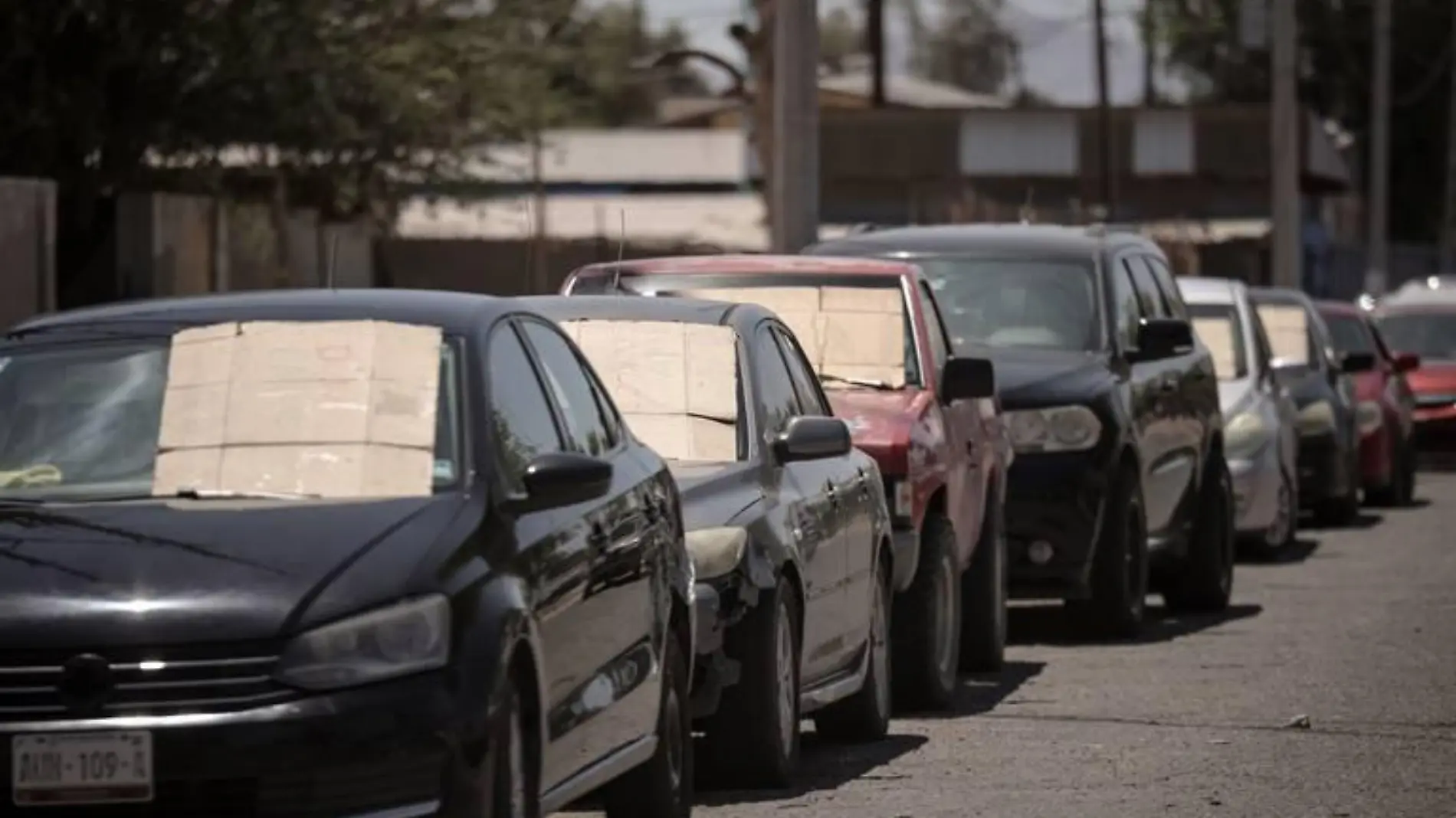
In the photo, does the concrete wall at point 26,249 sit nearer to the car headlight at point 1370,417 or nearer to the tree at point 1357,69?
the car headlight at point 1370,417

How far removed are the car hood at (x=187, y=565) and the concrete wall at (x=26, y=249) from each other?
52.3 feet

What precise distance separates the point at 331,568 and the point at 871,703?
194 inches

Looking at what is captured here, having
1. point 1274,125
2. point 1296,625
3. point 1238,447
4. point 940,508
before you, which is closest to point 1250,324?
point 1238,447

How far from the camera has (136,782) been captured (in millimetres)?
7566

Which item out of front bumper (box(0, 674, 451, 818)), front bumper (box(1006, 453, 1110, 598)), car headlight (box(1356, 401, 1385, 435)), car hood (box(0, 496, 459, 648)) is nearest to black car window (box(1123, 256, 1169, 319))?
front bumper (box(1006, 453, 1110, 598))

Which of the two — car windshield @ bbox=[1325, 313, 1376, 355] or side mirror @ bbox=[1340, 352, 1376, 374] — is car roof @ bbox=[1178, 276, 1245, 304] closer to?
side mirror @ bbox=[1340, 352, 1376, 374]

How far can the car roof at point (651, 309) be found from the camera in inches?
472

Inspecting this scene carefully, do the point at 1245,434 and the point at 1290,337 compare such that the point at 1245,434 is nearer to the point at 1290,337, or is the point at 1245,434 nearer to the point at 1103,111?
the point at 1290,337

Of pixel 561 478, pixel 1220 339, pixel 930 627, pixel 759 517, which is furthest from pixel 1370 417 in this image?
pixel 561 478

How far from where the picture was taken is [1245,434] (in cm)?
2230

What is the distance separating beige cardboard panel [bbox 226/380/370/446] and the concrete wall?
1533 centimetres

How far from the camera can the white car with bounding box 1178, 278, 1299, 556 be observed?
73.1ft

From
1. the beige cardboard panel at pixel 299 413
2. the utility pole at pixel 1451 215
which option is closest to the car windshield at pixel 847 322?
the beige cardboard panel at pixel 299 413

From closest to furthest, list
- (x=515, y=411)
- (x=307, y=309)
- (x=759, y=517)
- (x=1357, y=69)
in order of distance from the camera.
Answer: (x=515, y=411), (x=307, y=309), (x=759, y=517), (x=1357, y=69)
